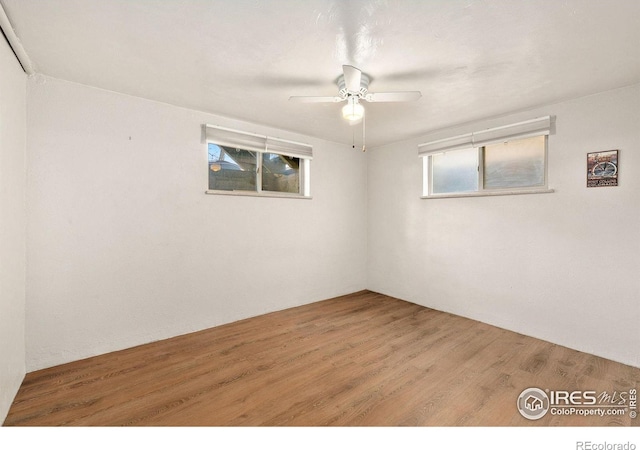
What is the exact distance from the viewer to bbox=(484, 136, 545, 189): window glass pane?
10.0ft

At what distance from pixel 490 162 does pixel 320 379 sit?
10.2 ft

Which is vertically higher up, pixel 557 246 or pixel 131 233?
pixel 131 233

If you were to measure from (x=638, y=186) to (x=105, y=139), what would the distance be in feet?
15.4

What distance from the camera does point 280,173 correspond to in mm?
3875

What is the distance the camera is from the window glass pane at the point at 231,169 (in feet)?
10.8

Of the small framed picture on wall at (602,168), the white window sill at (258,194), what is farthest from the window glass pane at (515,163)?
the white window sill at (258,194)

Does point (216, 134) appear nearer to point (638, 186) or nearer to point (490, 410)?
point (490, 410)

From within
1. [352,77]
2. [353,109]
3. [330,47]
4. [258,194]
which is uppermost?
[330,47]

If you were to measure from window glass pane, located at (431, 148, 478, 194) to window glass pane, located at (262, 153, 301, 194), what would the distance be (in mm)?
1972

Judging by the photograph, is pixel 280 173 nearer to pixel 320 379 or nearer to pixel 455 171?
pixel 455 171

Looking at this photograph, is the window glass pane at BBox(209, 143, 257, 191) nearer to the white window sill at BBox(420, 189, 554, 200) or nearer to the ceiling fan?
the ceiling fan

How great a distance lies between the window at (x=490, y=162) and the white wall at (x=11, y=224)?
404 centimetres

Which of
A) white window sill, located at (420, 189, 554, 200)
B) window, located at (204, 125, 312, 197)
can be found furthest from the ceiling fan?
white window sill, located at (420, 189, 554, 200)

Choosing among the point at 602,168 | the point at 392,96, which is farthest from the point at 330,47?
the point at 602,168
